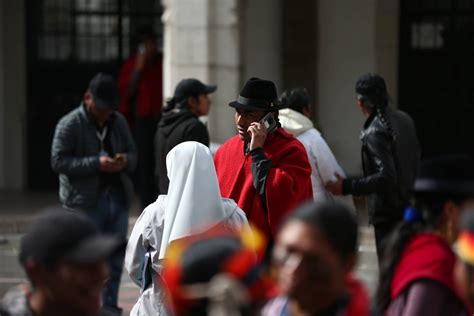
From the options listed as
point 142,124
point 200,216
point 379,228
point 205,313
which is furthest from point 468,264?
point 142,124

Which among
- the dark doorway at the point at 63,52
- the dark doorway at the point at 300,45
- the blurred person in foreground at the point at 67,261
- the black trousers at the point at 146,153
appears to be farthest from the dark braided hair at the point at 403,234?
the dark doorway at the point at 63,52

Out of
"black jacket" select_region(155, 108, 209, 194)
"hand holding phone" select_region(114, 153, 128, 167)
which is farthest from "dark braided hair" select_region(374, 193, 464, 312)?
"hand holding phone" select_region(114, 153, 128, 167)

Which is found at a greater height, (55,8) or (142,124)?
(55,8)

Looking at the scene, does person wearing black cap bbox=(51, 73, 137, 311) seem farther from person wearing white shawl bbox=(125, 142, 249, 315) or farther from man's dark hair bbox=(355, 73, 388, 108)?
person wearing white shawl bbox=(125, 142, 249, 315)

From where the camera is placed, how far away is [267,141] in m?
7.88

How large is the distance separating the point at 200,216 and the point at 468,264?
122 inches

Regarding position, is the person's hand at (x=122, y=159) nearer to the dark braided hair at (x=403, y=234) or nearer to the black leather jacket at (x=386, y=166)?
the black leather jacket at (x=386, y=166)

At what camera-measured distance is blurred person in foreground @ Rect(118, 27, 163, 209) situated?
49.0 ft

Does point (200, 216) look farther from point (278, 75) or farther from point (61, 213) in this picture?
point (278, 75)

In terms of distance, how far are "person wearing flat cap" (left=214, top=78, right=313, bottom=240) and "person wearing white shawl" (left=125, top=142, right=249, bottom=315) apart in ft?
1.80

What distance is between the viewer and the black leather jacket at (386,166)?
30.9ft

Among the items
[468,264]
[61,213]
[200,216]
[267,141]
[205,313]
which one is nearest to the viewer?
[205,313]

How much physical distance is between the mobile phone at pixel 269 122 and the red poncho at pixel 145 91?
708 cm

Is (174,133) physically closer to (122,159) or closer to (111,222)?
(122,159)
